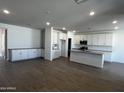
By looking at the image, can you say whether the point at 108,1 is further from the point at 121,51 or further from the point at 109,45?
the point at 121,51

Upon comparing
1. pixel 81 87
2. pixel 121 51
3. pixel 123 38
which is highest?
pixel 123 38

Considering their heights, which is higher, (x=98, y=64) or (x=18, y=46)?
(x=18, y=46)

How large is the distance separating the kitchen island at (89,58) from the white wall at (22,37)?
366cm

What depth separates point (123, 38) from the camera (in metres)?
6.65

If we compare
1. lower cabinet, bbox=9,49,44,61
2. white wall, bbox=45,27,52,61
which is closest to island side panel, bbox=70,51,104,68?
white wall, bbox=45,27,52,61

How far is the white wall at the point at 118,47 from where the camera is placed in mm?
6727

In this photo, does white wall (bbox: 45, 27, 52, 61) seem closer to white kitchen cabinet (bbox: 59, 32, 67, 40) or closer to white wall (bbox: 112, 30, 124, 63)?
white kitchen cabinet (bbox: 59, 32, 67, 40)

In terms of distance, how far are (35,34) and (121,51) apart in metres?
7.55

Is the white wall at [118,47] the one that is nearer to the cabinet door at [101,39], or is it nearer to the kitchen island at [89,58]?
the cabinet door at [101,39]

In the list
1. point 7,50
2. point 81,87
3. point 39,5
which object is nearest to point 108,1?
point 39,5

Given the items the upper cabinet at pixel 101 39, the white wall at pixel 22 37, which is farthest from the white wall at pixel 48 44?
the upper cabinet at pixel 101 39

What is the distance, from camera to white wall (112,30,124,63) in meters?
6.73

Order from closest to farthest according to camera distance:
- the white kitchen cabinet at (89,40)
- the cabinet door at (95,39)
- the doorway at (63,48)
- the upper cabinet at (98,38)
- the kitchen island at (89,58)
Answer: the kitchen island at (89,58)
the upper cabinet at (98,38)
the cabinet door at (95,39)
the white kitchen cabinet at (89,40)
the doorway at (63,48)

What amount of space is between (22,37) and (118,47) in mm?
7997
